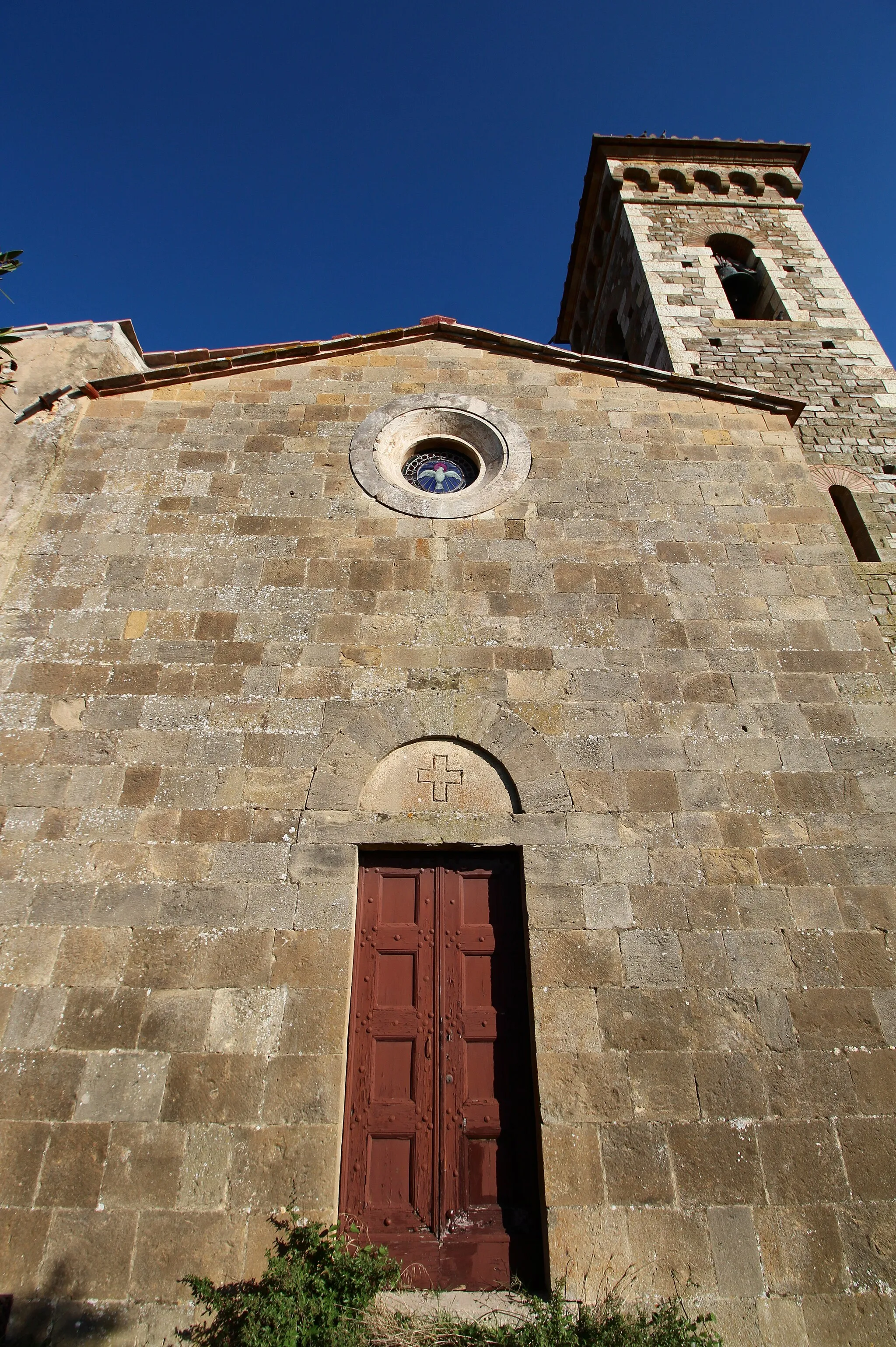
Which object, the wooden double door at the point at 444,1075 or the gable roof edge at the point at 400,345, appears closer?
the wooden double door at the point at 444,1075

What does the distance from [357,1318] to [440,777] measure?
113 inches

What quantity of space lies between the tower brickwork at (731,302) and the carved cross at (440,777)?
4.29 m

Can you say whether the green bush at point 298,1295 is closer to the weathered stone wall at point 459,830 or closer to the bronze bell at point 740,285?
the weathered stone wall at point 459,830

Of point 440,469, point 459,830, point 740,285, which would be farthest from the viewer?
point 740,285

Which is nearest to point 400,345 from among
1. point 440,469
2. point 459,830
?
point 440,469

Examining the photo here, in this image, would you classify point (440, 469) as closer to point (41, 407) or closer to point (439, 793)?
point (439, 793)

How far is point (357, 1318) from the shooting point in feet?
11.3

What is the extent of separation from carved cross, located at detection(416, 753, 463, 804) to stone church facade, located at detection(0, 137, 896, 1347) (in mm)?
30

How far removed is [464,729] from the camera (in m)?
5.32

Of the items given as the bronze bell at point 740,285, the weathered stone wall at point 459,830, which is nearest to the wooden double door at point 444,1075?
the weathered stone wall at point 459,830

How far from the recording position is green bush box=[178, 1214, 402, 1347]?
3279 mm

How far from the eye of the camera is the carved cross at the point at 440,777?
16.8ft

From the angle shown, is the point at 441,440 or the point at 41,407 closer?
the point at 41,407

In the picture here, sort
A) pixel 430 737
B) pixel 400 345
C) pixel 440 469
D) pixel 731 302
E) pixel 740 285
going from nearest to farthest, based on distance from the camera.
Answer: pixel 430 737
pixel 440 469
pixel 400 345
pixel 740 285
pixel 731 302
